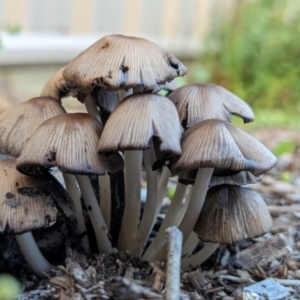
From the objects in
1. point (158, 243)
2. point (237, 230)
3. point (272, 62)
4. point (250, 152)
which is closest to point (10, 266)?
point (158, 243)

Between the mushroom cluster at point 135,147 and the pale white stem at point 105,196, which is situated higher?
the mushroom cluster at point 135,147

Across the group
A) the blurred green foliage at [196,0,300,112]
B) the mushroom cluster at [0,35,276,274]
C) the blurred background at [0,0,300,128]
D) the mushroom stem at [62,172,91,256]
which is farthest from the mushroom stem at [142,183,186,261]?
the blurred green foliage at [196,0,300,112]

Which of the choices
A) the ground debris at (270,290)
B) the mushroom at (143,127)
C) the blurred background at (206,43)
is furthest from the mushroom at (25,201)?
the blurred background at (206,43)

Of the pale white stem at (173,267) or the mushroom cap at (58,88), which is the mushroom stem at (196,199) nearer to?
the pale white stem at (173,267)

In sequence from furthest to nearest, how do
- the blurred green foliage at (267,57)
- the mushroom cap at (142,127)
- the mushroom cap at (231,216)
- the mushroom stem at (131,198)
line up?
the blurred green foliage at (267,57)
the mushroom stem at (131,198)
the mushroom cap at (231,216)
the mushroom cap at (142,127)

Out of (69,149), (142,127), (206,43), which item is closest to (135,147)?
(142,127)

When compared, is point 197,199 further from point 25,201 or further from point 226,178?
point 25,201
